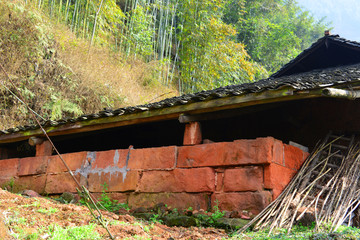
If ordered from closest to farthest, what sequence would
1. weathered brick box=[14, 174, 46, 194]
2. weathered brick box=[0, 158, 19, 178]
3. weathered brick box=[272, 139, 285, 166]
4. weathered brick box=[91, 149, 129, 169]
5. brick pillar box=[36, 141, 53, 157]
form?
weathered brick box=[272, 139, 285, 166] → weathered brick box=[91, 149, 129, 169] → weathered brick box=[14, 174, 46, 194] → brick pillar box=[36, 141, 53, 157] → weathered brick box=[0, 158, 19, 178]

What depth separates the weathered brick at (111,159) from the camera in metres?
6.70

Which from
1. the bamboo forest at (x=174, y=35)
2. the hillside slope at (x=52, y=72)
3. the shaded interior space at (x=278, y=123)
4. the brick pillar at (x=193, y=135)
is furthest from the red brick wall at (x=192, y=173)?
the bamboo forest at (x=174, y=35)

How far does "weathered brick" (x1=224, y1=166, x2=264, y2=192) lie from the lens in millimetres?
5367

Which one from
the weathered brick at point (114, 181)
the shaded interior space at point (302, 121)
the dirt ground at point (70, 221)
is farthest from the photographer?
the shaded interior space at point (302, 121)

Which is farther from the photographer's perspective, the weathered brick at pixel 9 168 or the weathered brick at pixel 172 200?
the weathered brick at pixel 9 168

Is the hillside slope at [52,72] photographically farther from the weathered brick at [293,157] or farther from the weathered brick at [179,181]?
the weathered brick at [293,157]

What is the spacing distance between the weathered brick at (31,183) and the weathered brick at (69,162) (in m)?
0.28

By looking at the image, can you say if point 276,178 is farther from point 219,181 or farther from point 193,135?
point 193,135

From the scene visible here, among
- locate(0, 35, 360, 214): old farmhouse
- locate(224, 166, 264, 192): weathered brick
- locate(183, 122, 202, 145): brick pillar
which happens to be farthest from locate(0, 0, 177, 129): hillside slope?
locate(224, 166, 264, 192): weathered brick

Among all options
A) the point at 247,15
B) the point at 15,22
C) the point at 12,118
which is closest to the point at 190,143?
the point at 12,118

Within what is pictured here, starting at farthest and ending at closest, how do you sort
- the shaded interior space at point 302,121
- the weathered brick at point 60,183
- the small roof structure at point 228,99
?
the weathered brick at point 60,183 < the shaded interior space at point 302,121 < the small roof structure at point 228,99

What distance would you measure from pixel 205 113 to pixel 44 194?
358cm

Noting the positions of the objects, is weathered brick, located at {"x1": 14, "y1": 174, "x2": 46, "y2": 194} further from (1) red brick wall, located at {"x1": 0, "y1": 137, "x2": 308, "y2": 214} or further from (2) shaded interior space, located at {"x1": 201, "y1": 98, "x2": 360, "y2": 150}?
(2) shaded interior space, located at {"x1": 201, "y1": 98, "x2": 360, "y2": 150}

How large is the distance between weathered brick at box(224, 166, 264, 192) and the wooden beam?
938mm
